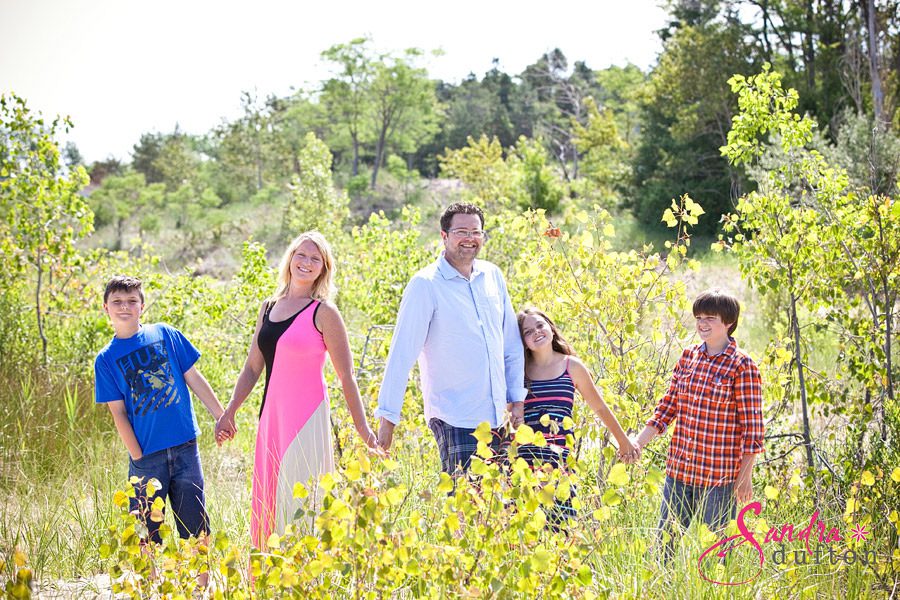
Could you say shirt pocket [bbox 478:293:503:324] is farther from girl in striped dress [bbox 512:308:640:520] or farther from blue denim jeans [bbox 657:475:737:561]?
blue denim jeans [bbox 657:475:737:561]

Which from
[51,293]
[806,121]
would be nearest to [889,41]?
[806,121]

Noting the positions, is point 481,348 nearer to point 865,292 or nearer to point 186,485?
point 186,485

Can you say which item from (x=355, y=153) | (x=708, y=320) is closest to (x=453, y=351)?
(x=708, y=320)

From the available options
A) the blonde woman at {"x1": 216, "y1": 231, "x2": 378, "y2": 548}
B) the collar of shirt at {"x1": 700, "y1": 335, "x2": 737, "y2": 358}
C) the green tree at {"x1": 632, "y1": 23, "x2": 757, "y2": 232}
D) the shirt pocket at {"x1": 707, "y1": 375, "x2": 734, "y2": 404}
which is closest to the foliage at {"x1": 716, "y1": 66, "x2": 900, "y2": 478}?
the collar of shirt at {"x1": 700, "y1": 335, "x2": 737, "y2": 358}

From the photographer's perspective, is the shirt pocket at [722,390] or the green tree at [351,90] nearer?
the shirt pocket at [722,390]

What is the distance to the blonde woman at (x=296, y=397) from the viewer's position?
3.58m

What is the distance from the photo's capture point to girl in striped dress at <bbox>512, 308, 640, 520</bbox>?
3750 mm

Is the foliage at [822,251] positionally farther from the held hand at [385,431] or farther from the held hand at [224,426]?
the held hand at [224,426]

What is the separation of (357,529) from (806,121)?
12.4ft

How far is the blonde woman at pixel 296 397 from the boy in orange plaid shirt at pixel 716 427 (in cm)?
138

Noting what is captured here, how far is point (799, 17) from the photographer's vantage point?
2241 centimetres

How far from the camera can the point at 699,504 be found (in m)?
3.40

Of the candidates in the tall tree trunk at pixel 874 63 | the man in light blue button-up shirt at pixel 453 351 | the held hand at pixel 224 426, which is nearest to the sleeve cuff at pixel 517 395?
the man in light blue button-up shirt at pixel 453 351

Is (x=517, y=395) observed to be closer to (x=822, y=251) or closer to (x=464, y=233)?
(x=464, y=233)
